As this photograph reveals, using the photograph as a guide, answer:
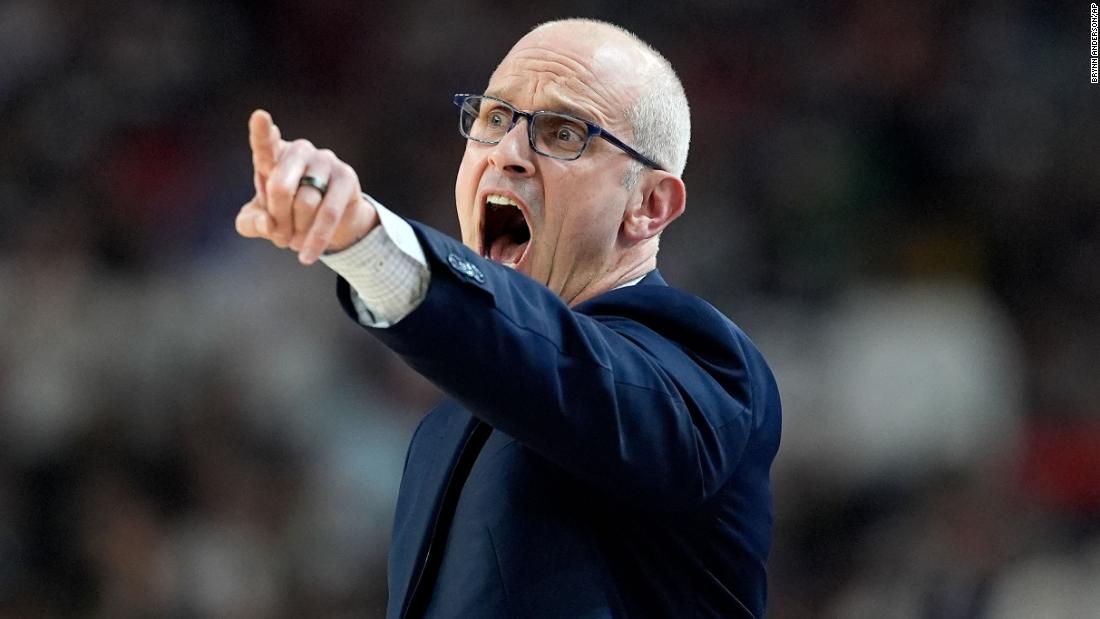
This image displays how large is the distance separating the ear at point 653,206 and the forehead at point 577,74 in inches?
5.3

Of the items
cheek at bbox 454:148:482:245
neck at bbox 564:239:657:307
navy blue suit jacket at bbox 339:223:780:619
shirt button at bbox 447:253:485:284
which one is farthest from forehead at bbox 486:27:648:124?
shirt button at bbox 447:253:485:284

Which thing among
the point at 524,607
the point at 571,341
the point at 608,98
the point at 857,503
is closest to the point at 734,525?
the point at 524,607

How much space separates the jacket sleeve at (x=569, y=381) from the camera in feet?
5.87

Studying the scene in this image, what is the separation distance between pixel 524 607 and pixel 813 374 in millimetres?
3921

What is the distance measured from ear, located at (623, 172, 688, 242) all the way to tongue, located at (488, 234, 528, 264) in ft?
0.62

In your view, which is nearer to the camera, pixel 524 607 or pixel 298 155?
pixel 298 155

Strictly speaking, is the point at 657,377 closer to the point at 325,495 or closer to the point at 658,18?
the point at 325,495

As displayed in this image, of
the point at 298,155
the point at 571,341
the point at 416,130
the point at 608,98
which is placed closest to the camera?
the point at 298,155

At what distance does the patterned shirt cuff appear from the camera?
5.71ft

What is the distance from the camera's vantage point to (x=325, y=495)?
5.60 m

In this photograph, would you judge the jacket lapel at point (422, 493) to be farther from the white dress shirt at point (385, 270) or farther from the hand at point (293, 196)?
the hand at point (293, 196)

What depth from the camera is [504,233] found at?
8.64 ft

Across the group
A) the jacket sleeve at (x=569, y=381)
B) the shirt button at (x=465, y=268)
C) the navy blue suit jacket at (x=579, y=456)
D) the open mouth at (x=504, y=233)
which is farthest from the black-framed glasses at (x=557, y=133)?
the shirt button at (x=465, y=268)

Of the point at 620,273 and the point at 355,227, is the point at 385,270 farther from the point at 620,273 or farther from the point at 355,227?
the point at 620,273
